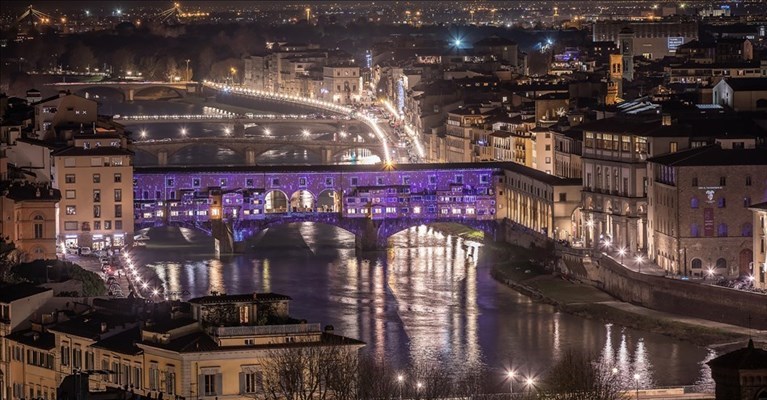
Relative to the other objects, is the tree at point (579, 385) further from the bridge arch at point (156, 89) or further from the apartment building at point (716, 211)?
the bridge arch at point (156, 89)

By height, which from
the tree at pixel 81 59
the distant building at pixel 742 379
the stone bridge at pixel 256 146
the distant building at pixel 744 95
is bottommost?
the distant building at pixel 742 379

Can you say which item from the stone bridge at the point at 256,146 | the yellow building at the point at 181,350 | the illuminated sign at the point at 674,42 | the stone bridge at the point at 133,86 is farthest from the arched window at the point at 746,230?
the stone bridge at the point at 133,86

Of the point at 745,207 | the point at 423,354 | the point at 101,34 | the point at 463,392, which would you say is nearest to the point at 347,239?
the point at 745,207

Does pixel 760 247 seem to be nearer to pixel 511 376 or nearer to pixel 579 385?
pixel 511 376

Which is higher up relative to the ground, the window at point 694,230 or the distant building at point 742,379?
the window at point 694,230

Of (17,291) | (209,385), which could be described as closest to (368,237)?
(17,291)

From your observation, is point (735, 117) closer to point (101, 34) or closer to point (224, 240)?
point (224, 240)
